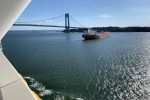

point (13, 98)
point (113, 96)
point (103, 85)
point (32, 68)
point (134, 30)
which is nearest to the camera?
point (13, 98)

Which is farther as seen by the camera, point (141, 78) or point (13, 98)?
point (141, 78)

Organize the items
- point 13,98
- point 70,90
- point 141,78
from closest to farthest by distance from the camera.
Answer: point 13,98, point 70,90, point 141,78

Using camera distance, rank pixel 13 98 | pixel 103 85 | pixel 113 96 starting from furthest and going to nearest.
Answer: pixel 103 85 → pixel 113 96 → pixel 13 98

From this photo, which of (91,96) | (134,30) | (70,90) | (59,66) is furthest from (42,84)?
(134,30)

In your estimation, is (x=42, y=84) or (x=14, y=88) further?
(x=42, y=84)

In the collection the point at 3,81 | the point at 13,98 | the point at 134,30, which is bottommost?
the point at 134,30

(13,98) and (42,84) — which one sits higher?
(13,98)

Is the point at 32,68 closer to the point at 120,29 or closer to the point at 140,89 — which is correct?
the point at 140,89

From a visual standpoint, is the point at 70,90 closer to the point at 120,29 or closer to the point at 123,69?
the point at 123,69

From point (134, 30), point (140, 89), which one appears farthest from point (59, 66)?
point (134, 30)
